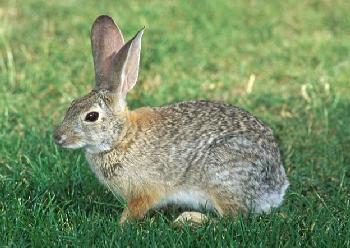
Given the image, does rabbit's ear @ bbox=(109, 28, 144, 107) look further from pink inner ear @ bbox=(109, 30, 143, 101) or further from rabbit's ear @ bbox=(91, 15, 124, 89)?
rabbit's ear @ bbox=(91, 15, 124, 89)

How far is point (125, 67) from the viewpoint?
5000 mm

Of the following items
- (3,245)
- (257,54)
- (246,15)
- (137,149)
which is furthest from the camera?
(246,15)

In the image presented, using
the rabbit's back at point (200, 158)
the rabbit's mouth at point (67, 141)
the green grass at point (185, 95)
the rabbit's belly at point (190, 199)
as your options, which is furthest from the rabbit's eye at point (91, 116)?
the rabbit's belly at point (190, 199)

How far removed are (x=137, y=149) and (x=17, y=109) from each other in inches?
74.1

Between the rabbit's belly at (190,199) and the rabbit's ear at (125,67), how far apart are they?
63 cm

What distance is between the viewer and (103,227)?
4484 mm

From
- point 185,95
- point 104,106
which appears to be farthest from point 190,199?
point 185,95

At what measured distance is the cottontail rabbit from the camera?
487 centimetres

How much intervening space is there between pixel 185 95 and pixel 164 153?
2.04 m

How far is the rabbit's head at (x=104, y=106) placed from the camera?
4820 millimetres

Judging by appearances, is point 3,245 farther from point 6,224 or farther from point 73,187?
point 73,187

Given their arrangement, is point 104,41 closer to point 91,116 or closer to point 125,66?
point 125,66

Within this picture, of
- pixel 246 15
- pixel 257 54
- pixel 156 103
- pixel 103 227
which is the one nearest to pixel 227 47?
pixel 257 54

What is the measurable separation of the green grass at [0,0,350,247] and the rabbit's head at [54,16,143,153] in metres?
0.41
